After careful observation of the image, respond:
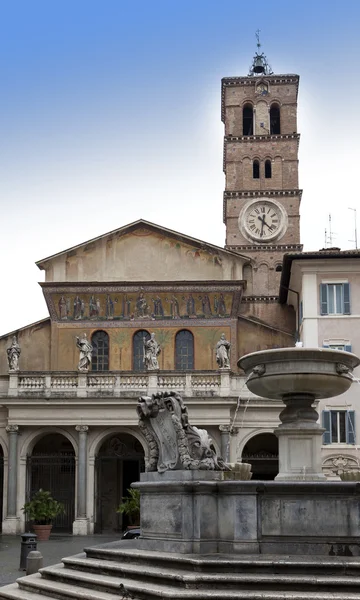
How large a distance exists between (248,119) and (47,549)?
3485 centimetres

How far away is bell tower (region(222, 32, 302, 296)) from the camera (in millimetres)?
50062

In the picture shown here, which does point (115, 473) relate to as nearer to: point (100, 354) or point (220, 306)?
point (100, 354)

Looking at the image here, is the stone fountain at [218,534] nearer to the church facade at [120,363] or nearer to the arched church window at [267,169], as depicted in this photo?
the church facade at [120,363]

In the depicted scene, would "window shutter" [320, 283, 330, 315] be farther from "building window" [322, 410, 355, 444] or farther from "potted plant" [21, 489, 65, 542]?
"potted plant" [21, 489, 65, 542]

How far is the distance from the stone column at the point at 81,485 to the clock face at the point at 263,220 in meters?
20.4

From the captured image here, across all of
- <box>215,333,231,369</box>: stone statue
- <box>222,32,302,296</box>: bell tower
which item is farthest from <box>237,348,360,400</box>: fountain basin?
<box>222,32,302,296</box>: bell tower

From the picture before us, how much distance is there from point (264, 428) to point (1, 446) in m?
10.4

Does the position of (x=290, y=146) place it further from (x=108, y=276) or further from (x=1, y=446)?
(x=1, y=446)

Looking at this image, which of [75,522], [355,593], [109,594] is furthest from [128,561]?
[75,522]

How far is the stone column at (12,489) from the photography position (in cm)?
3256

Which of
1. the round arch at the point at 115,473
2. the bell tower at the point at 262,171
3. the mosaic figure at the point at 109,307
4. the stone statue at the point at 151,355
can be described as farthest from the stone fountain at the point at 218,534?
the bell tower at the point at 262,171

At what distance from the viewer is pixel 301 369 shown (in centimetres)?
1383

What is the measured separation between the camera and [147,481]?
42.0 ft

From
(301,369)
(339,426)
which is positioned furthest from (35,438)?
(301,369)
